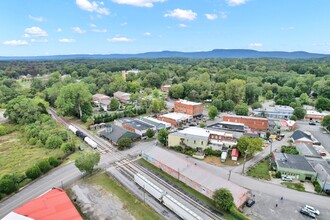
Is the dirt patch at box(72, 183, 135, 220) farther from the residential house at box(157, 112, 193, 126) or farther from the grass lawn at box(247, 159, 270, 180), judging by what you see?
the residential house at box(157, 112, 193, 126)

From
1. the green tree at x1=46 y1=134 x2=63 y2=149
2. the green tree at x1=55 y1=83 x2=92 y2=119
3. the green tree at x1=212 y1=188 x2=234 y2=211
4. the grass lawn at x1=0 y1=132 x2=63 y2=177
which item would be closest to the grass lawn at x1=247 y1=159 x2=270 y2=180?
the green tree at x1=212 y1=188 x2=234 y2=211

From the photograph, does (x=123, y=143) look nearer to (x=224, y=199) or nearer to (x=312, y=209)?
(x=224, y=199)

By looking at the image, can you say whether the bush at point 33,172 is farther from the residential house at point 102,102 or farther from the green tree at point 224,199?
the residential house at point 102,102

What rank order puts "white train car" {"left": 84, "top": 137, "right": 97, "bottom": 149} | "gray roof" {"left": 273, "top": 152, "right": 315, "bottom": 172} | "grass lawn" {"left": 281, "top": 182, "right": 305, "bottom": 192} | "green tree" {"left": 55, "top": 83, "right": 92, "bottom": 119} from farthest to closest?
"green tree" {"left": 55, "top": 83, "right": 92, "bottom": 119}
"white train car" {"left": 84, "top": 137, "right": 97, "bottom": 149}
"gray roof" {"left": 273, "top": 152, "right": 315, "bottom": 172}
"grass lawn" {"left": 281, "top": 182, "right": 305, "bottom": 192}

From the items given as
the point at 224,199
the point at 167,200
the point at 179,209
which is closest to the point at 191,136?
the point at 167,200

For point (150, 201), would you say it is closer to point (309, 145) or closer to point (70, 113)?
point (309, 145)

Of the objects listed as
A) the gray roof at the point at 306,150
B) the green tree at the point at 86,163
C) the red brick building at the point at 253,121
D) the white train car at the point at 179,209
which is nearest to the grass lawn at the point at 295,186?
the gray roof at the point at 306,150
